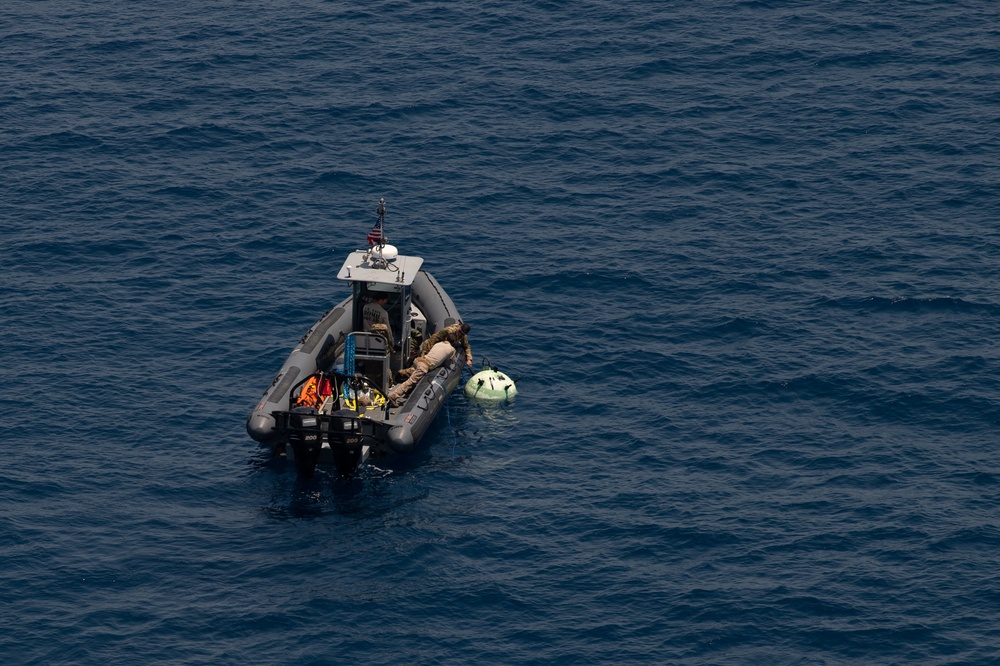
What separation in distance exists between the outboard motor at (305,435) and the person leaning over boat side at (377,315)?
582 centimetres

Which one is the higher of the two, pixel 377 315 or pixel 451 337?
pixel 377 315

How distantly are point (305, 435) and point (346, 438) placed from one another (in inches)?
48.0

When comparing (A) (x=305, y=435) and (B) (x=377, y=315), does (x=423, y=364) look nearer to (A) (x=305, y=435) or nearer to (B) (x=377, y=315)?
(B) (x=377, y=315)

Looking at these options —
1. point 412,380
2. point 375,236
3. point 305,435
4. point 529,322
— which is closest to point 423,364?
point 412,380

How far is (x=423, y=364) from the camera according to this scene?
182ft

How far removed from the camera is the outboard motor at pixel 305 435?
49812 mm

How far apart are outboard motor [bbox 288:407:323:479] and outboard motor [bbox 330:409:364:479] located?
0.44 metres

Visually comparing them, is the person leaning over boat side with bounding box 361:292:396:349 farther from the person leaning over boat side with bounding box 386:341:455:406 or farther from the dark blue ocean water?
the dark blue ocean water

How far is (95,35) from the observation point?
85812mm

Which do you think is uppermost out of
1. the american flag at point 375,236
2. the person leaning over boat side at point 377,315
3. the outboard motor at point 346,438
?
the american flag at point 375,236

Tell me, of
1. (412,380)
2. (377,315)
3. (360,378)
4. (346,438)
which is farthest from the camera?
(377,315)

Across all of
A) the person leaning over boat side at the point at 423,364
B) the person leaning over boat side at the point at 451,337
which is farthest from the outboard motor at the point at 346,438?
the person leaning over boat side at the point at 451,337

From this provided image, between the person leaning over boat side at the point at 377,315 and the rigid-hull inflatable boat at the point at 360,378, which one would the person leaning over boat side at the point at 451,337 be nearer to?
the rigid-hull inflatable boat at the point at 360,378

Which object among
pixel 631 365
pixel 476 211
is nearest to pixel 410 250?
pixel 476 211
